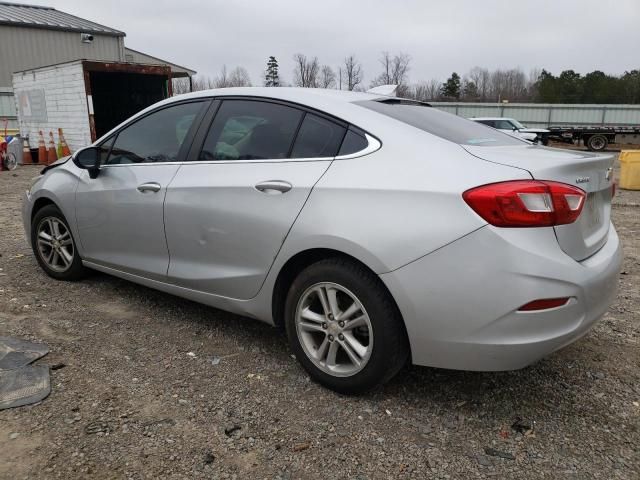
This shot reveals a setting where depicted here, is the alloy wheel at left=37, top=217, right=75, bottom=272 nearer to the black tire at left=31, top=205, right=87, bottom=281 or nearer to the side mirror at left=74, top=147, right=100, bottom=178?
the black tire at left=31, top=205, right=87, bottom=281

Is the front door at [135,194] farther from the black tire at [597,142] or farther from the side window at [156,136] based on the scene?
the black tire at [597,142]

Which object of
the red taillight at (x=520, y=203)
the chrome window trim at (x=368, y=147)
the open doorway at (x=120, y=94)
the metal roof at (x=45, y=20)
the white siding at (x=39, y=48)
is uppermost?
the metal roof at (x=45, y=20)

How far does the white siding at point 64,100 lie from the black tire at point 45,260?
1123 cm

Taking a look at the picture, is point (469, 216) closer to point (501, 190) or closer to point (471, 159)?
point (501, 190)

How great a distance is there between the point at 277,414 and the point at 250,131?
1637mm

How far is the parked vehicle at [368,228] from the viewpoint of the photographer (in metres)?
2.26

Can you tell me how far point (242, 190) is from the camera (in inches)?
118

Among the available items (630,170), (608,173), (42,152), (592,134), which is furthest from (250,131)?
(592,134)

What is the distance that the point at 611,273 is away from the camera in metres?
2.58

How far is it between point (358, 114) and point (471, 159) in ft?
2.28

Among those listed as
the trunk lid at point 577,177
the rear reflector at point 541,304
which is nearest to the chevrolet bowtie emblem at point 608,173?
the trunk lid at point 577,177

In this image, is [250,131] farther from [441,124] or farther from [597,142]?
[597,142]

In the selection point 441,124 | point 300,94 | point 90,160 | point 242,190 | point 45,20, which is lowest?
point 242,190

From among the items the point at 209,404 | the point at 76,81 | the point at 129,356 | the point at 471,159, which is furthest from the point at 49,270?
the point at 76,81
